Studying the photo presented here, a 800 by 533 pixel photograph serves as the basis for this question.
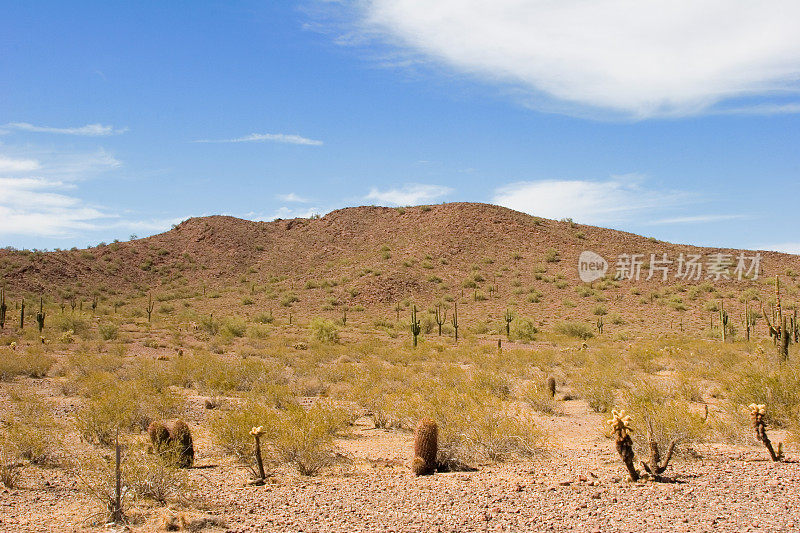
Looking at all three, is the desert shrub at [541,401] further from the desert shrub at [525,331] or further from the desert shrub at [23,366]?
the desert shrub at [525,331]

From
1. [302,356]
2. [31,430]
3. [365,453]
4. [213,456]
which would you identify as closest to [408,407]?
[365,453]

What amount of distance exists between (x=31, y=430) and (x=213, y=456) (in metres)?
2.88

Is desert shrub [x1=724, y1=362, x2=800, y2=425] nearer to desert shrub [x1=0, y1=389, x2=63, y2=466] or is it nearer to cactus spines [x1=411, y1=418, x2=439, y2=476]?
cactus spines [x1=411, y1=418, x2=439, y2=476]

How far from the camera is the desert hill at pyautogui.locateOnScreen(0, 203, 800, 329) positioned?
5128cm

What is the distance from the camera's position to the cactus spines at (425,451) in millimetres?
9141

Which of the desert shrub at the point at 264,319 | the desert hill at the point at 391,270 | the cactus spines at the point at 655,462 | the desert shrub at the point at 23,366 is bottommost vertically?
the desert shrub at the point at 23,366

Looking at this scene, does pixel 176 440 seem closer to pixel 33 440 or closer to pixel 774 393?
pixel 33 440

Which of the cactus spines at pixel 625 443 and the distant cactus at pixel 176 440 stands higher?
the cactus spines at pixel 625 443

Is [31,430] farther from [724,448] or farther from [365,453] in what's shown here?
[724,448]

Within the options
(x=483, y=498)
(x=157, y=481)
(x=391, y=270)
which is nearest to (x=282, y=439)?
(x=157, y=481)

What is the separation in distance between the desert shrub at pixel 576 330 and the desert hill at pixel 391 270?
6.13 meters

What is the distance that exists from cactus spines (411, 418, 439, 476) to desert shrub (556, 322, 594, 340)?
3056cm

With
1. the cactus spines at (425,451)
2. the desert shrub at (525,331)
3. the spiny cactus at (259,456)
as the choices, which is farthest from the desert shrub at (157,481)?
the desert shrub at (525,331)

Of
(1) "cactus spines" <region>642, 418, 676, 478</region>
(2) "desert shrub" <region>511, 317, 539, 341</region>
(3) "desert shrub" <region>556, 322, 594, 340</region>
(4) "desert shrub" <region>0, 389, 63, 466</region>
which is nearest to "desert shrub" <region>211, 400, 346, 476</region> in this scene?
(4) "desert shrub" <region>0, 389, 63, 466</region>
